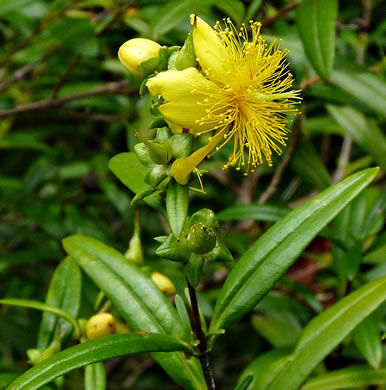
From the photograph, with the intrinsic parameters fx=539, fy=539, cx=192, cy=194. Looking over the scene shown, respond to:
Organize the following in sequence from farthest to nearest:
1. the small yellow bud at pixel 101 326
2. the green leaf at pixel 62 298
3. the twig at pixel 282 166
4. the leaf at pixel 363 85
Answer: the twig at pixel 282 166, the leaf at pixel 363 85, the green leaf at pixel 62 298, the small yellow bud at pixel 101 326

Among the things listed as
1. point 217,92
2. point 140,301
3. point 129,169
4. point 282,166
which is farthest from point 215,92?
point 282,166

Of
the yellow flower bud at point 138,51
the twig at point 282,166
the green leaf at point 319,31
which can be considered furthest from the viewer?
the twig at point 282,166

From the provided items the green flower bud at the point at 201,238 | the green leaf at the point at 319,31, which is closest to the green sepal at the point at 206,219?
the green flower bud at the point at 201,238

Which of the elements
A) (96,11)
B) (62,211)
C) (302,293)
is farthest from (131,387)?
(96,11)

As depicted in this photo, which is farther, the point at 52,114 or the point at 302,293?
the point at 52,114

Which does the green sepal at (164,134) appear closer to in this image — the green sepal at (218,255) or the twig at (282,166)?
the green sepal at (218,255)

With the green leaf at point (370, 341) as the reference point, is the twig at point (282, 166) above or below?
above

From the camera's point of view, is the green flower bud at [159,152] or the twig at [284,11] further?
the twig at [284,11]

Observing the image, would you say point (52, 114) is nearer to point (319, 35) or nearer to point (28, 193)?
point (28, 193)
